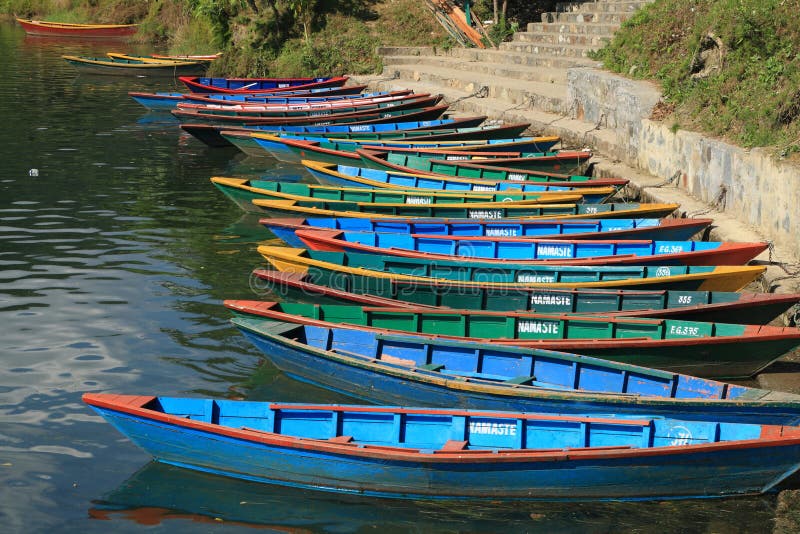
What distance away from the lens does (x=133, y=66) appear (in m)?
35.4

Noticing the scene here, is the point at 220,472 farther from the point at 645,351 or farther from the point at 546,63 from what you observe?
the point at 546,63

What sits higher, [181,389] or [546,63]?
[546,63]

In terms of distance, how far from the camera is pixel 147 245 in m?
16.5

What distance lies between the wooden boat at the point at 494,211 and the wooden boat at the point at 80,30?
113 feet

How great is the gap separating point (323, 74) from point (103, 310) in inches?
797

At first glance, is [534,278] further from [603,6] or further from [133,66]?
[133,66]

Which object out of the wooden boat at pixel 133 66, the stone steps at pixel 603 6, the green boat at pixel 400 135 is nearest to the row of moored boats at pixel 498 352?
the green boat at pixel 400 135

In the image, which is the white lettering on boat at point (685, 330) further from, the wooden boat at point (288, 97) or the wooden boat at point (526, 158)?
the wooden boat at point (288, 97)

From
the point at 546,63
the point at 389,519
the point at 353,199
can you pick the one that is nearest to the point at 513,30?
the point at 546,63

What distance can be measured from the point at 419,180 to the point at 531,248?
4.82 meters

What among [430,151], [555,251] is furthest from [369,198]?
[555,251]

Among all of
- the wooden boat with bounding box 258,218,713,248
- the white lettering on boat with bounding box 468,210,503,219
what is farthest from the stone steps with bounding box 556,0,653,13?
the wooden boat with bounding box 258,218,713,248

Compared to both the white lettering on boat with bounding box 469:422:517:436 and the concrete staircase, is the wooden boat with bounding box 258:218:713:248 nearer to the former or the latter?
the white lettering on boat with bounding box 469:422:517:436

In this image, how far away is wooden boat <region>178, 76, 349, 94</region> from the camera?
3023cm
